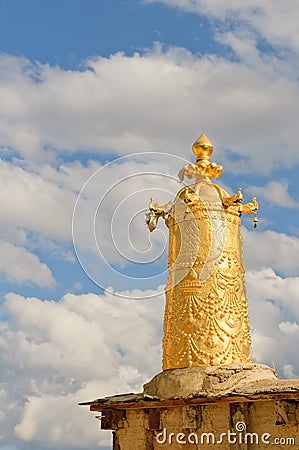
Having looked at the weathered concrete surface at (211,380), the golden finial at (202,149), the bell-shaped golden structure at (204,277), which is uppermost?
the golden finial at (202,149)

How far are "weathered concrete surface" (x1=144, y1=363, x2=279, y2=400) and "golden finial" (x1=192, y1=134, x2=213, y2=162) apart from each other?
455 centimetres

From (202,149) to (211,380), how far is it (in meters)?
5.01

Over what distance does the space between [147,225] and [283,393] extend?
15.9 feet

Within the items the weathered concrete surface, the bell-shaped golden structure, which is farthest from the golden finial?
the weathered concrete surface

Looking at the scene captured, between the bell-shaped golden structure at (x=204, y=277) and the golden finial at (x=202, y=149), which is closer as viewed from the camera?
the bell-shaped golden structure at (x=204, y=277)

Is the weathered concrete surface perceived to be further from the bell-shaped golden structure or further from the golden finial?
the golden finial

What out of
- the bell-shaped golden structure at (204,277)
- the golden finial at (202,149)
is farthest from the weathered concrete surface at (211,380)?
the golden finial at (202,149)

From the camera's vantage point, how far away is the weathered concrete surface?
11727mm

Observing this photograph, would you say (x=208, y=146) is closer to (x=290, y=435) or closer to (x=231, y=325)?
(x=231, y=325)

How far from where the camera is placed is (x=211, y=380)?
39.9 ft

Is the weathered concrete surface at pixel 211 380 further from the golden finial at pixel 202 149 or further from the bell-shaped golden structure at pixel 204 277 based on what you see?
the golden finial at pixel 202 149

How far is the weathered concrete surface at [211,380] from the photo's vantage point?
11727 mm

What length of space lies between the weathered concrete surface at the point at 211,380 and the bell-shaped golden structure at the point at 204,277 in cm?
34

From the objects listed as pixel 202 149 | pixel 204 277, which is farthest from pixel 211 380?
pixel 202 149
